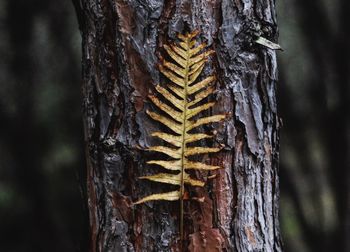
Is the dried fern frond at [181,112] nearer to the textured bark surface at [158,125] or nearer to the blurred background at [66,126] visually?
the textured bark surface at [158,125]

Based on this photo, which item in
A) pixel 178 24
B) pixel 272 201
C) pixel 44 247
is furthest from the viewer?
pixel 44 247

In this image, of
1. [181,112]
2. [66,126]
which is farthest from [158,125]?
[66,126]

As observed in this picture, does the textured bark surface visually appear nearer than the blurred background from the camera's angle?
Yes

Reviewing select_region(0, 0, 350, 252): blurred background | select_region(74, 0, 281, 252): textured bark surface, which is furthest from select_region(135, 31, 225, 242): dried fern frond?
select_region(0, 0, 350, 252): blurred background

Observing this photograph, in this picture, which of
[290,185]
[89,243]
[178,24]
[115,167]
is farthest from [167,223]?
[290,185]

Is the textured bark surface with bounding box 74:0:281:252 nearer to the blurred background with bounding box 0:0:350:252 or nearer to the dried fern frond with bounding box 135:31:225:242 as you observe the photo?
the dried fern frond with bounding box 135:31:225:242

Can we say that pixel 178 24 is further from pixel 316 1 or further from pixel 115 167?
pixel 316 1

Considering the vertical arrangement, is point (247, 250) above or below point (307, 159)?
below
